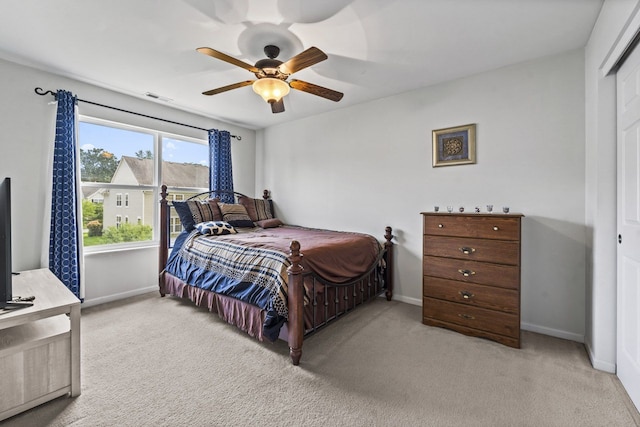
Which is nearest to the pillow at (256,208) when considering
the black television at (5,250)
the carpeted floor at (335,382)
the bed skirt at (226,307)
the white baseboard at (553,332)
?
the bed skirt at (226,307)

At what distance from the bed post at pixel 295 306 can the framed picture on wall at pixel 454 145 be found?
1.99 meters

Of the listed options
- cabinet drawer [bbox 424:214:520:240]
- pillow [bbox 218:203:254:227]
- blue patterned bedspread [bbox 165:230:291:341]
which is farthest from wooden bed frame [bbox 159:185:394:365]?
cabinet drawer [bbox 424:214:520:240]

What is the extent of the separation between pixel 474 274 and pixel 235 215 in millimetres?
2893

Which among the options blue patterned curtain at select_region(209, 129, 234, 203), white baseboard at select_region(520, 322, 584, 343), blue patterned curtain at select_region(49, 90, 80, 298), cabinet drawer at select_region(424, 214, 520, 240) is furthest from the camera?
blue patterned curtain at select_region(209, 129, 234, 203)

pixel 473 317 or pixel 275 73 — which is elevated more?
pixel 275 73

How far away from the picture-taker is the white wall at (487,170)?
96.9 inches

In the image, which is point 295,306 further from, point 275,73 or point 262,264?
point 275,73

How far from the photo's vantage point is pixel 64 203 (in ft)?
9.46

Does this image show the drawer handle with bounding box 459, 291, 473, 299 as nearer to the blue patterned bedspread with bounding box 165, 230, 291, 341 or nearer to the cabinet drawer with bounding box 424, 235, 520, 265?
the cabinet drawer with bounding box 424, 235, 520, 265

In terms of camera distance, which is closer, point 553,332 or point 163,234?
point 553,332

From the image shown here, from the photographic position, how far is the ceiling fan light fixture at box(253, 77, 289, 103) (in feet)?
7.60

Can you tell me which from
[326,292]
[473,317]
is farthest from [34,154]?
[473,317]

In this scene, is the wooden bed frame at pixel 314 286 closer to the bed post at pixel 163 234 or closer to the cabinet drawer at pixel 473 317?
the bed post at pixel 163 234

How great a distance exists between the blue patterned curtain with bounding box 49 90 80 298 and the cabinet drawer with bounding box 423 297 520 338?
3.55m
